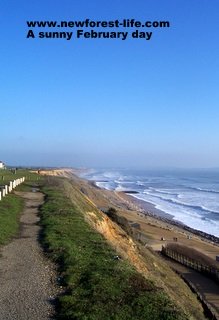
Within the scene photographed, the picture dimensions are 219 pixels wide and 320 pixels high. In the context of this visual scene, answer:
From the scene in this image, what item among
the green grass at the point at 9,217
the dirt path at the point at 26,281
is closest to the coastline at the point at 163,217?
the green grass at the point at 9,217

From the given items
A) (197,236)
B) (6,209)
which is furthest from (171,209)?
(6,209)

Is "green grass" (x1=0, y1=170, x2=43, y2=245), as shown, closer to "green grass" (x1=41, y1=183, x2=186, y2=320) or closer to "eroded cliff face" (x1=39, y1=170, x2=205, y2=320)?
"green grass" (x1=41, y1=183, x2=186, y2=320)

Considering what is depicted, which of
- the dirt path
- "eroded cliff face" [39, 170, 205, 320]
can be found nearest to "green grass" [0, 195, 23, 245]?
the dirt path

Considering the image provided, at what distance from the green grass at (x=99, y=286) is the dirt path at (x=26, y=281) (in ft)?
1.16

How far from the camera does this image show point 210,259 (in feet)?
113

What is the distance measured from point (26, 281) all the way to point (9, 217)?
31.5 feet

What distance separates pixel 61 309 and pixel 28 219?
12272mm

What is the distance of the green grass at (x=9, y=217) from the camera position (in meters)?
16.5

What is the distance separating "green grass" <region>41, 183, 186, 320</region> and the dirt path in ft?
1.16

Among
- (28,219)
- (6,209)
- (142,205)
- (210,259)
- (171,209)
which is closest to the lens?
(28,219)

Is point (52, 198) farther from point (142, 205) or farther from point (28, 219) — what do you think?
point (142, 205)

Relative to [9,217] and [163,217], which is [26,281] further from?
[163,217]

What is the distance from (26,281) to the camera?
35.8 feet

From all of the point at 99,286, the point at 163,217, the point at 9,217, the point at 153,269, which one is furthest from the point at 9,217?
the point at 163,217
